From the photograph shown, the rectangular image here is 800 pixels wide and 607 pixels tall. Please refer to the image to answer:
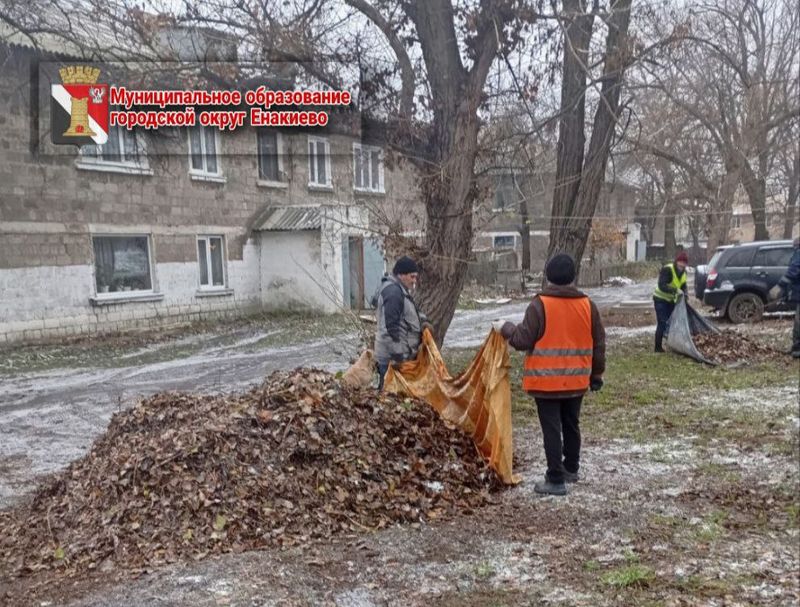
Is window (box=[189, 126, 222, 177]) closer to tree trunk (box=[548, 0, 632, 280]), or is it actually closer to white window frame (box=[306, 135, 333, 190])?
white window frame (box=[306, 135, 333, 190])

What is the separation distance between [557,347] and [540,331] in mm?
155

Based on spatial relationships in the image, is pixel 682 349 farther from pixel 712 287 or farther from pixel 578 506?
pixel 578 506

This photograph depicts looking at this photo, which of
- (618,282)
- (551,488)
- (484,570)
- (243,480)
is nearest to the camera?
(484,570)

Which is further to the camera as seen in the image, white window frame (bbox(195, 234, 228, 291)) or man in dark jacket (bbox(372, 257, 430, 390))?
white window frame (bbox(195, 234, 228, 291))

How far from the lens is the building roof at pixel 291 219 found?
1716cm

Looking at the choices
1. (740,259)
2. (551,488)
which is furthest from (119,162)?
(740,259)

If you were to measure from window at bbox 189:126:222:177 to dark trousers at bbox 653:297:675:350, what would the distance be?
10866 mm

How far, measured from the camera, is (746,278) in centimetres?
1316

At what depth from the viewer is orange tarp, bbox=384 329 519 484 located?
467cm

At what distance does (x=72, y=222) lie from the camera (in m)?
13.3

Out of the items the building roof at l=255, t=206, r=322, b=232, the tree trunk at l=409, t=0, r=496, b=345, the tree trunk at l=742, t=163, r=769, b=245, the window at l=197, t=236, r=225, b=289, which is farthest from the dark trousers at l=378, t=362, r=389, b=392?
the tree trunk at l=742, t=163, r=769, b=245

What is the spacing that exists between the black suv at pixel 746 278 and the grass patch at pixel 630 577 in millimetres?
11336

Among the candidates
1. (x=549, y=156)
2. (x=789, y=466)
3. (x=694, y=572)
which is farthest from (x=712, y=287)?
(x=694, y=572)

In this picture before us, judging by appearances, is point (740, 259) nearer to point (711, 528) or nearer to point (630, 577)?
point (711, 528)
